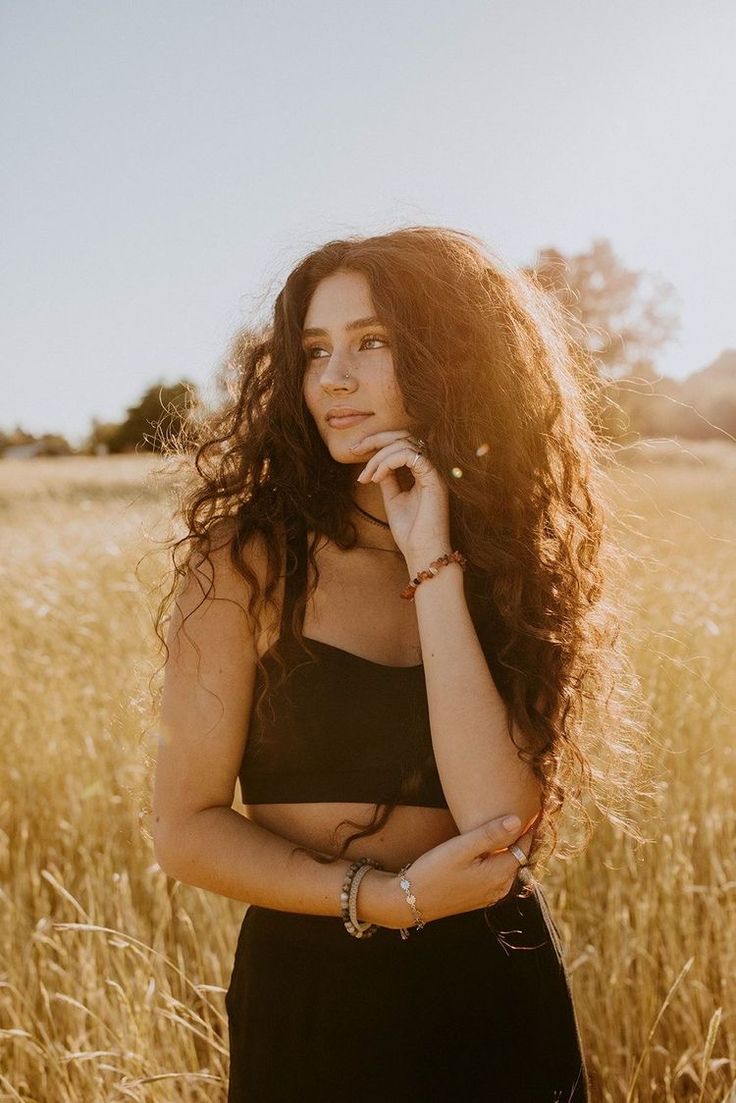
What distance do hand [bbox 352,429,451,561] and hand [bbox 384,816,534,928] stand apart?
21.0 inches

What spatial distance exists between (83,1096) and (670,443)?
2221 mm

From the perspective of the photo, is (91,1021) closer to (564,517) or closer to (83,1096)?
(83,1096)

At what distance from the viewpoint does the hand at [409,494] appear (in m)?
1.72

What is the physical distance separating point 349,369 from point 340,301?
0.17 m

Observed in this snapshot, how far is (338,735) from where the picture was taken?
5.25ft

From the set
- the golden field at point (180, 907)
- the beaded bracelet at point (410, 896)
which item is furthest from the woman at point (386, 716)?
the golden field at point (180, 907)

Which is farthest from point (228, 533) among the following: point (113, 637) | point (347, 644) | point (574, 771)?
point (113, 637)

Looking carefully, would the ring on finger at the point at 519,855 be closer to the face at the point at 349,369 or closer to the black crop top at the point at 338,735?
the black crop top at the point at 338,735

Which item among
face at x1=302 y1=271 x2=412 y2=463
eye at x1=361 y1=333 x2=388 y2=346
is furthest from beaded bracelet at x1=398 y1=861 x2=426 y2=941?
eye at x1=361 y1=333 x2=388 y2=346

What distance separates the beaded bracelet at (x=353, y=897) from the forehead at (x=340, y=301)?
1.11 metres

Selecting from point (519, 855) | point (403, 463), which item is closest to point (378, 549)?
point (403, 463)

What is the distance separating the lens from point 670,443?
2.28 m

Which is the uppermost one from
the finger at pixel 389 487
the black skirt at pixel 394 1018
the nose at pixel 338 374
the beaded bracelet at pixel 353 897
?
the nose at pixel 338 374

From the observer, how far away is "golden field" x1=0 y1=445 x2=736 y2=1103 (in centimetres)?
220
